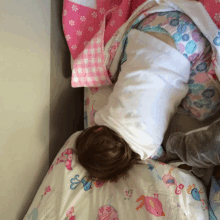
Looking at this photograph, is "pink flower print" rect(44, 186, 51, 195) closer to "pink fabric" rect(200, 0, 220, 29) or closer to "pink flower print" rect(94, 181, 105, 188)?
"pink flower print" rect(94, 181, 105, 188)

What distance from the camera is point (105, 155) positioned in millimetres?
741

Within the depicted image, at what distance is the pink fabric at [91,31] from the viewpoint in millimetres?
885

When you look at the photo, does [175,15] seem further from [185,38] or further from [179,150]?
[179,150]

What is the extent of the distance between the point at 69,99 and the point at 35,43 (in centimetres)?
37

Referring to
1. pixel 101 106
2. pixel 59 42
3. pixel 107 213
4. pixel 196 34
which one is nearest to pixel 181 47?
pixel 196 34

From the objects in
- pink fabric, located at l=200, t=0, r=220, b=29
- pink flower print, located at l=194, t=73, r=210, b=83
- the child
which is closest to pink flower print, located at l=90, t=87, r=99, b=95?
the child

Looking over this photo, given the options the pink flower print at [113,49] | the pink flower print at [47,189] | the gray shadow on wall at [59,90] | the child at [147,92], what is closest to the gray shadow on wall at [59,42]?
the gray shadow on wall at [59,90]

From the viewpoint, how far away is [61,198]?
766 millimetres

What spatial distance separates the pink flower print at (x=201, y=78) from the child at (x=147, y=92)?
2 cm

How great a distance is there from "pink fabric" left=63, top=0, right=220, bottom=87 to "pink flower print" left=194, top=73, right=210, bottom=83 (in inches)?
15.0

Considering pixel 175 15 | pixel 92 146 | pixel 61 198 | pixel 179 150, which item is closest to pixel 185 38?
pixel 175 15

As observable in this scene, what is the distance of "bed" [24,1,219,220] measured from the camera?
0.66 m

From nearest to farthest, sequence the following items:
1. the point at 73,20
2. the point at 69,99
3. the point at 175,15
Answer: the point at 175,15, the point at 73,20, the point at 69,99

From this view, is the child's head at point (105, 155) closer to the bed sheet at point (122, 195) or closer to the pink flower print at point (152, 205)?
the bed sheet at point (122, 195)
